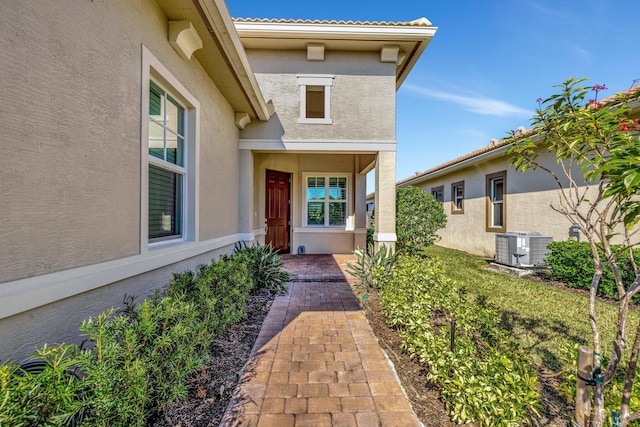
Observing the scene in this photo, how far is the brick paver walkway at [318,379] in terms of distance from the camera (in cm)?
220

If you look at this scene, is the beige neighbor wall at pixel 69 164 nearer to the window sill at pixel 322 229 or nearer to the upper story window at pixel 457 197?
the window sill at pixel 322 229

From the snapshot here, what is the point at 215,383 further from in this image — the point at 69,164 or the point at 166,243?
the point at 69,164

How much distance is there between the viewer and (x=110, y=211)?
2367 mm

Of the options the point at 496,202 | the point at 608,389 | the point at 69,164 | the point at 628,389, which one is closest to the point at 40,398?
the point at 69,164

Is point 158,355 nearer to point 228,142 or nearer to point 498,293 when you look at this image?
point 228,142

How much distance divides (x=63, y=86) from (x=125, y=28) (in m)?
1.08

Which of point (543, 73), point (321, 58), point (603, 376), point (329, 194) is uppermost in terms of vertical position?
point (543, 73)

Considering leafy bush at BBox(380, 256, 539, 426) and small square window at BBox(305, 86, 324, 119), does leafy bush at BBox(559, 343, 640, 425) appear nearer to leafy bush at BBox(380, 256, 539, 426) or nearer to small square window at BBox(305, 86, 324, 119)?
leafy bush at BBox(380, 256, 539, 426)

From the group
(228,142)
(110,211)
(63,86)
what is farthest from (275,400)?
(228,142)

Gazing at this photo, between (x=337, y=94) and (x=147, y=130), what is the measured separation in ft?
16.5

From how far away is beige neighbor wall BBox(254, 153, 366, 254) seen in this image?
9617mm

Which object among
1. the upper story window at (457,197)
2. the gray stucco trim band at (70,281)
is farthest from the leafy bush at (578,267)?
the gray stucco trim band at (70,281)

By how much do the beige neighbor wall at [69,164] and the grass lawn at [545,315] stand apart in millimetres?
3946

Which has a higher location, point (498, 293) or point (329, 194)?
point (329, 194)
